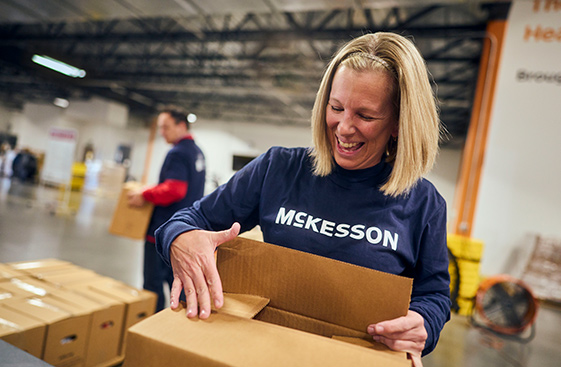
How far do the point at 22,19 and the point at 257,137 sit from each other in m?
5.10

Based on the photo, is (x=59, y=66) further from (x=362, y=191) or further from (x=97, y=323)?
(x=362, y=191)

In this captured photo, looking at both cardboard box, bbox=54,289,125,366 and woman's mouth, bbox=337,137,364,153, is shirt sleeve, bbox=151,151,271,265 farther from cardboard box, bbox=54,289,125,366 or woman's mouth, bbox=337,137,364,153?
cardboard box, bbox=54,289,125,366

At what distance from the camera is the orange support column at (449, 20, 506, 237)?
15.1 ft

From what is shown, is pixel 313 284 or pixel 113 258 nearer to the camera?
pixel 313 284

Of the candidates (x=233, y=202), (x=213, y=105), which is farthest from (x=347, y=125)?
(x=213, y=105)

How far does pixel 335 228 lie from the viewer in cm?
83

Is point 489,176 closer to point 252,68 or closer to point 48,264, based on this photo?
point 48,264

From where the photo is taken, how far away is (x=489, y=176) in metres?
4.52

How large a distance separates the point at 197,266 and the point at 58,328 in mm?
1395

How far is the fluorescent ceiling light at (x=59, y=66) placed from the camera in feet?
26.5

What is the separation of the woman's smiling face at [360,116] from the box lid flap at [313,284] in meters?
0.33

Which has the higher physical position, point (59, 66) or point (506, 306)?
point (59, 66)

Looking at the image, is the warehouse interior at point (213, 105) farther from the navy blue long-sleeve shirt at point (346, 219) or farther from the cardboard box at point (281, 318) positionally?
the cardboard box at point (281, 318)

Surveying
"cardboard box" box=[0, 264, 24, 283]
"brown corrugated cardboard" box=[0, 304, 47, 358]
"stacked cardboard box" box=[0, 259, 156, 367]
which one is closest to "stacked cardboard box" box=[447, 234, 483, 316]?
"stacked cardboard box" box=[0, 259, 156, 367]
